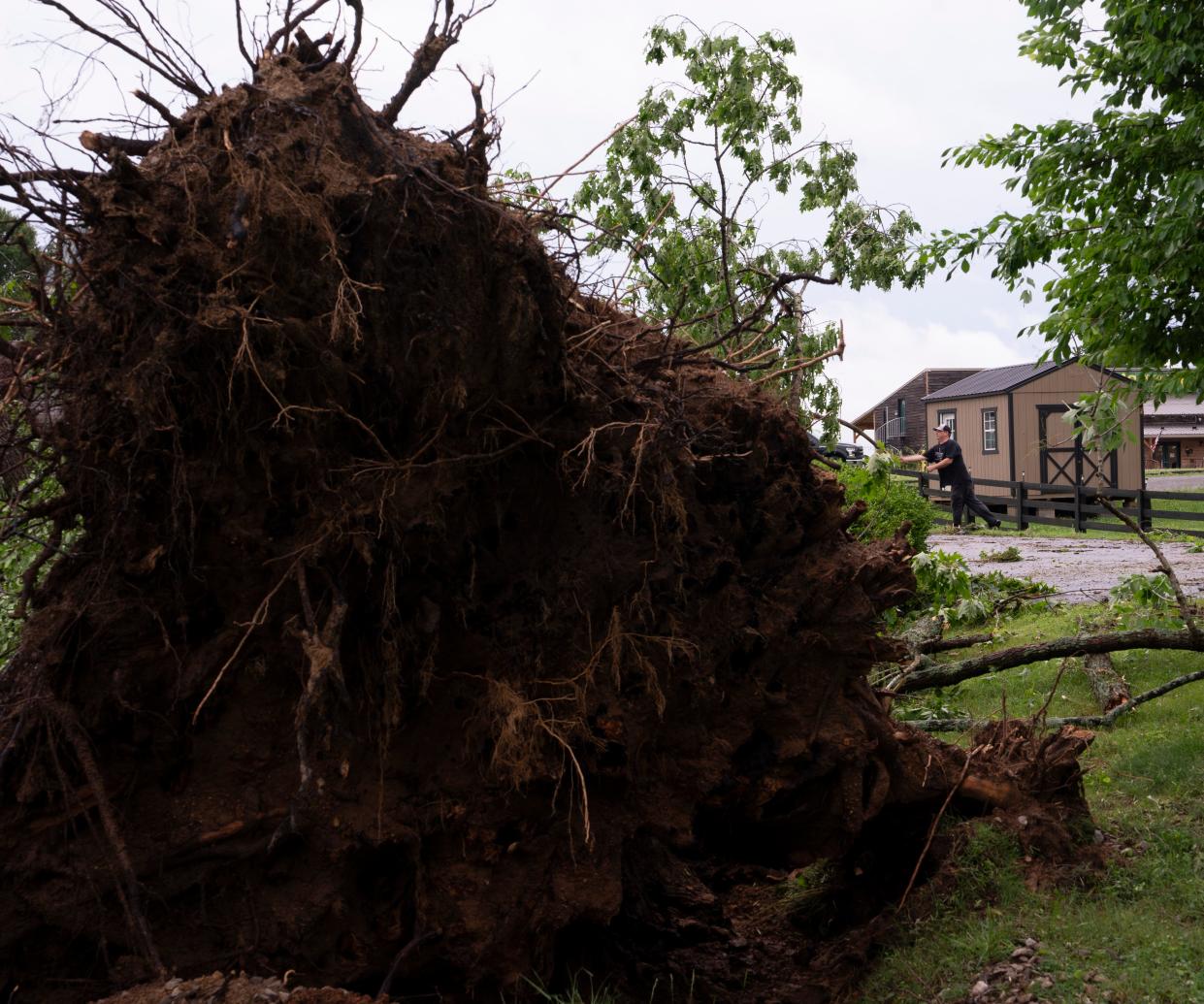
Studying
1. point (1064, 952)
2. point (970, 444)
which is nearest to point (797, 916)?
point (1064, 952)

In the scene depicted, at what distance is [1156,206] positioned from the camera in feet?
30.2

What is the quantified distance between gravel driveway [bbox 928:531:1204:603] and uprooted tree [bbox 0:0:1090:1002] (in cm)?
840

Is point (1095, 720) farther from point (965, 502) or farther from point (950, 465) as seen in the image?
point (965, 502)

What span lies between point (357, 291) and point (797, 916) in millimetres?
4783

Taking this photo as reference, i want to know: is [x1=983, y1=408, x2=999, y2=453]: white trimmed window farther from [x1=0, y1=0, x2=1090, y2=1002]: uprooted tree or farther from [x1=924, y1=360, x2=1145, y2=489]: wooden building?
[x1=0, y1=0, x2=1090, y2=1002]: uprooted tree

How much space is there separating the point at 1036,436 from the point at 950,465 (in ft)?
35.4

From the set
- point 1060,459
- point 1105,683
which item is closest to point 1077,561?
point 1105,683

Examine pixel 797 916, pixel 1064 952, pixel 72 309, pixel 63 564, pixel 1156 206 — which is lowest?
pixel 797 916

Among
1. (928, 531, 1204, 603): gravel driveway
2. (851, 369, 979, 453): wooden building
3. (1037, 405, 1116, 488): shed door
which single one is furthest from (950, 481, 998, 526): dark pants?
(851, 369, 979, 453): wooden building

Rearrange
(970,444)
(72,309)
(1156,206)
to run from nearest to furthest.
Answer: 1. (72,309)
2. (1156,206)
3. (970,444)

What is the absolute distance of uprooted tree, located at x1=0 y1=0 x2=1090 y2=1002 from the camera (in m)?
3.79

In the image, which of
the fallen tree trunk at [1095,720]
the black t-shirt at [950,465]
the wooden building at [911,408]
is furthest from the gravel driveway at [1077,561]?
the wooden building at [911,408]

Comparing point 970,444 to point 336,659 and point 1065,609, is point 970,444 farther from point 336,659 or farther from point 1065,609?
point 336,659

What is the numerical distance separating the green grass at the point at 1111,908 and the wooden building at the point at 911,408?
43.6m
